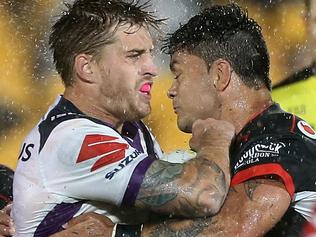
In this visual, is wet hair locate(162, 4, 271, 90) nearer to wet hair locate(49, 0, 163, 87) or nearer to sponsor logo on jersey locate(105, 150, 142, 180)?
wet hair locate(49, 0, 163, 87)

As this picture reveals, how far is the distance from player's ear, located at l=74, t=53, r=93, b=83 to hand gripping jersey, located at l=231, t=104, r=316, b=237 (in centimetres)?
71

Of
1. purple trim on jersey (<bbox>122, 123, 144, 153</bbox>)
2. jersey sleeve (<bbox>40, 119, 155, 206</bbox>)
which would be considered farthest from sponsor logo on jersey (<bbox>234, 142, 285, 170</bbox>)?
purple trim on jersey (<bbox>122, 123, 144, 153</bbox>)

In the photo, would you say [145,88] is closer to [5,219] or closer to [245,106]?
[245,106]

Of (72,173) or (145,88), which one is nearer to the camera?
(72,173)

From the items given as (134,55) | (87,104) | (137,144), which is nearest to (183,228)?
(137,144)

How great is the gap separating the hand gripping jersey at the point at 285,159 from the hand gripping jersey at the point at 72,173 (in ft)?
1.28

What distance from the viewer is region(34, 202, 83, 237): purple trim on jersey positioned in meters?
3.60

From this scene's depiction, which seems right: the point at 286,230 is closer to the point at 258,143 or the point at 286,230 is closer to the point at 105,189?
the point at 258,143

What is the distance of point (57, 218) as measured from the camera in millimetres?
3617

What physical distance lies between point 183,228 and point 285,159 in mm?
480

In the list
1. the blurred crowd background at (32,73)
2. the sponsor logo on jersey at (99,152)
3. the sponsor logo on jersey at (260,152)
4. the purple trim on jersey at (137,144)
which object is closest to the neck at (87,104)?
the purple trim on jersey at (137,144)

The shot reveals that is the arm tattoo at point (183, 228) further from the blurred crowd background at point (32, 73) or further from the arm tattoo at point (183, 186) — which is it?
the blurred crowd background at point (32, 73)

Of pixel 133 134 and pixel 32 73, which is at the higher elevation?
pixel 133 134

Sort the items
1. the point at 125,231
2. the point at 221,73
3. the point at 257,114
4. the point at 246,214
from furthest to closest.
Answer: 1. the point at 221,73
2. the point at 257,114
3. the point at 125,231
4. the point at 246,214
